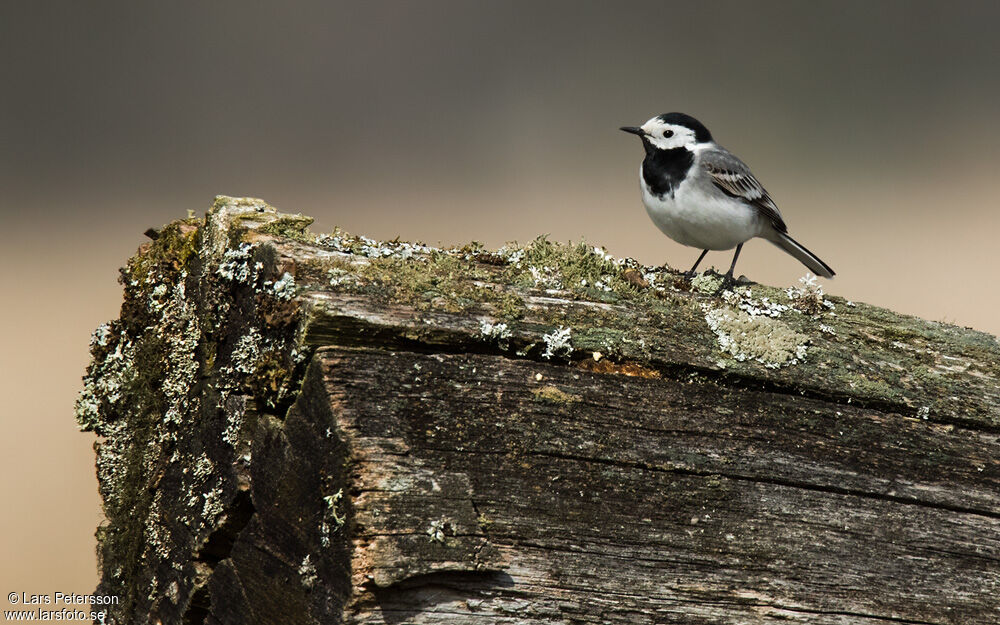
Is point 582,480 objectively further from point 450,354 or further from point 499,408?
point 450,354

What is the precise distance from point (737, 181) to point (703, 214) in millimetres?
338

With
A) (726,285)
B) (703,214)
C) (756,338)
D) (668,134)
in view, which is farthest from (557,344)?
(668,134)

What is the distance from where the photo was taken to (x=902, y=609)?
2299 mm

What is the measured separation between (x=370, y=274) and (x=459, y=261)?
1.26 feet

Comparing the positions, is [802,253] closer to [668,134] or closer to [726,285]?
[668,134]

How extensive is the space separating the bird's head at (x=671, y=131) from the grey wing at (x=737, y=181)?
0.61ft

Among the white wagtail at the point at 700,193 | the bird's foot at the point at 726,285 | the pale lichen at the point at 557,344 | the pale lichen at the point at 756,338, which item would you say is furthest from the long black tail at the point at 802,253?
the pale lichen at the point at 557,344

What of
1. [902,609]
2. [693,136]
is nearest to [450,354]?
[902,609]

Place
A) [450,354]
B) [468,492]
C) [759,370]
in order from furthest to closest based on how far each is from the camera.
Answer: [759,370] < [450,354] < [468,492]

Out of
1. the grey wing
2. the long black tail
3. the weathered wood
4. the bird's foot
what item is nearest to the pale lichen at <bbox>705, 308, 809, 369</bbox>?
the weathered wood

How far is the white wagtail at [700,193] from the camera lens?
15.8 feet

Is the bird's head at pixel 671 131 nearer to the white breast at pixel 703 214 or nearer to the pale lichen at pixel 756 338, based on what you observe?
the white breast at pixel 703 214

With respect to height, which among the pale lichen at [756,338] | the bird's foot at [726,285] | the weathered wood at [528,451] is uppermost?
the bird's foot at [726,285]

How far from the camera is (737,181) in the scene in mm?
4914
